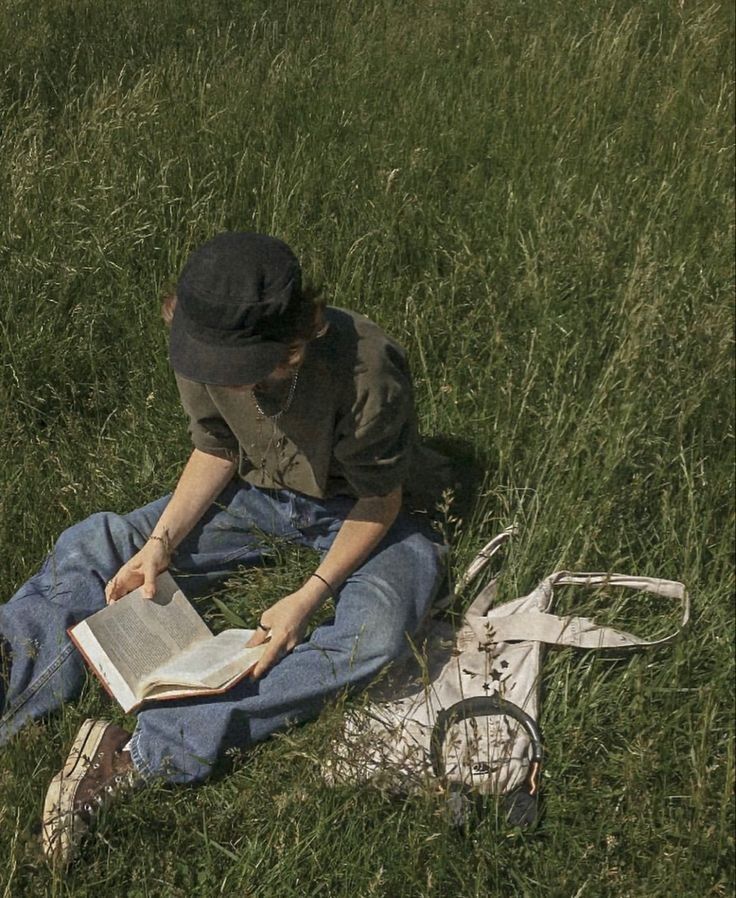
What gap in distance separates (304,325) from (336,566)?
61 cm

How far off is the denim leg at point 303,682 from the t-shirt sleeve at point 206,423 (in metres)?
0.45

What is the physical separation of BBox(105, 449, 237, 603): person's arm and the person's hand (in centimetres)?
29

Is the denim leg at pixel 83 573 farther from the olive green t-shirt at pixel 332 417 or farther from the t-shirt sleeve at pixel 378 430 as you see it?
the t-shirt sleeve at pixel 378 430

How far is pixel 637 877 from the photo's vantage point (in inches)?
80.4

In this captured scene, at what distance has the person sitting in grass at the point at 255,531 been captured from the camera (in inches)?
78.7

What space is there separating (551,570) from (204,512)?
2.91 feet

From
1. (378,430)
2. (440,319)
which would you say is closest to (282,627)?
(378,430)

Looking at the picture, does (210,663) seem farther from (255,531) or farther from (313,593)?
(255,531)

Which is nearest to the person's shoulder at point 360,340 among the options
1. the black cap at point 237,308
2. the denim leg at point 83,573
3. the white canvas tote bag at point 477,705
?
the black cap at point 237,308

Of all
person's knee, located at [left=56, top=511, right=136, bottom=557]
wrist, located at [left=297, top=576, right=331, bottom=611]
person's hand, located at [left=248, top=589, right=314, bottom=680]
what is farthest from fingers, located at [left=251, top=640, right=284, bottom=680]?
person's knee, located at [left=56, top=511, right=136, bottom=557]

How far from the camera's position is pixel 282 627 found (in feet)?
7.62

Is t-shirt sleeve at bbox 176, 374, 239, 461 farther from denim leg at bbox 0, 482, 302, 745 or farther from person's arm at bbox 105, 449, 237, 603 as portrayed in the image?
denim leg at bbox 0, 482, 302, 745

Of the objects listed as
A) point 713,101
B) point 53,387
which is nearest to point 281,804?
point 53,387

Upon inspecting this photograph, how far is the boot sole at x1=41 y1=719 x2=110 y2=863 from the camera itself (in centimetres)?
197
